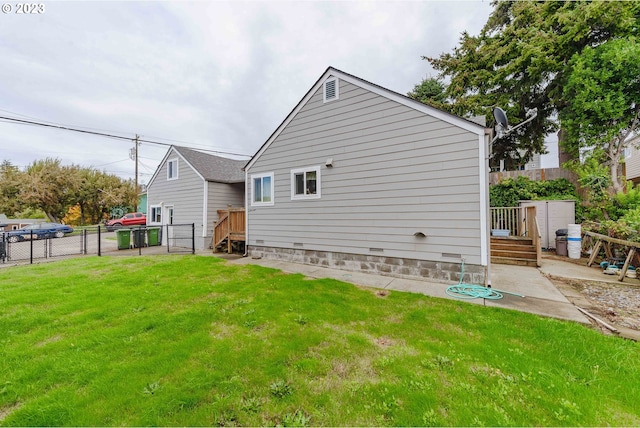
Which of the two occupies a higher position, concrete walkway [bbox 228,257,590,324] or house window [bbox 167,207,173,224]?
house window [bbox 167,207,173,224]

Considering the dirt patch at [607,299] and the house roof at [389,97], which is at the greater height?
the house roof at [389,97]

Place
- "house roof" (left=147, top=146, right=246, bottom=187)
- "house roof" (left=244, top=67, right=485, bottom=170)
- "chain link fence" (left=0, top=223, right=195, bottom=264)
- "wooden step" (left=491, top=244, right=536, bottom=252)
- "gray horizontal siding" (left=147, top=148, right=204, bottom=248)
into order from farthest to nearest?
1. "house roof" (left=147, top=146, right=246, bottom=187)
2. "gray horizontal siding" (left=147, top=148, right=204, bottom=248)
3. "chain link fence" (left=0, top=223, right=195, bottom=264)
4. "wooden step" (left=491, top=244, right=536, bottom=252)
5. "house roof" (left=244, top=67, right=485, bottom=170)

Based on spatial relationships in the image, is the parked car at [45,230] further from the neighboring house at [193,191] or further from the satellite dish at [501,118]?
the satellite dish at [501,118]

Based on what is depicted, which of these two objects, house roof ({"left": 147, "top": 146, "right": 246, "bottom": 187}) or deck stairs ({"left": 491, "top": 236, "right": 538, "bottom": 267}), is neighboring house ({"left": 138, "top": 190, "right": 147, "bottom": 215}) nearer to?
house roof ({"left": 147, "top": 146, "right": 246, "bottom": 187})

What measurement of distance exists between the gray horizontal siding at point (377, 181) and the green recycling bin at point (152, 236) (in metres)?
8.55

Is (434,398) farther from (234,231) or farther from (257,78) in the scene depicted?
(257,78)

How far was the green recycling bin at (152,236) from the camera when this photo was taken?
42.8 ft

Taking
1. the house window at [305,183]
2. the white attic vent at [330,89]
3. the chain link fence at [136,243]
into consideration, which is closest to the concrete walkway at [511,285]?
the house window at [305,183]

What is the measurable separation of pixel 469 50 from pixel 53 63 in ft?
65.4

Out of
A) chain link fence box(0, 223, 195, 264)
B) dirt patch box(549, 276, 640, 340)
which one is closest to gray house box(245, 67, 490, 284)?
dirt patch box(549, 276, 640, 340)

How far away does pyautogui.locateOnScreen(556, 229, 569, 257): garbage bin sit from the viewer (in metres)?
8.56

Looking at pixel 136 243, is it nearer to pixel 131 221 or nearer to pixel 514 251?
pixel 131 221

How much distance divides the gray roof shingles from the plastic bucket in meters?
13.8

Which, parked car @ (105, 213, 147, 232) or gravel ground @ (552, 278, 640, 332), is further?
parked car @ (105, 213, 147, 232)
